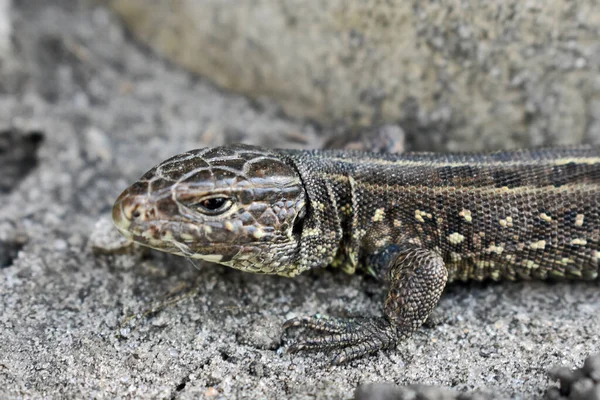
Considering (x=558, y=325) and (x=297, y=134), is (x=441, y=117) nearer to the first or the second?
(x=297, y=134)

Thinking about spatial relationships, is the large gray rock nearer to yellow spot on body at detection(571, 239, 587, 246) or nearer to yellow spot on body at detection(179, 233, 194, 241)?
yellow spot on body at detection(571, 239, 587, 246)

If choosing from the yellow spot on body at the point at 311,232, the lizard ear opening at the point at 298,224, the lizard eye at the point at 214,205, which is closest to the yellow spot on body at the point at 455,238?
the yellow spot on body at the point at 311,232

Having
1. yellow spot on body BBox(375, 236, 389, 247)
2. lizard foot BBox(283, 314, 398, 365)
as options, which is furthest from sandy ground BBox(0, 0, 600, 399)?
yellow spot on body BBox(375, 236, 389, 247)

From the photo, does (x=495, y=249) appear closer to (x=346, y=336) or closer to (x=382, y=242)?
(x=382, y=242)

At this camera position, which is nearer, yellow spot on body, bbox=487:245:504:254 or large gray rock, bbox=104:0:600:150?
yellow spot on body, bbox=487:245:504:254

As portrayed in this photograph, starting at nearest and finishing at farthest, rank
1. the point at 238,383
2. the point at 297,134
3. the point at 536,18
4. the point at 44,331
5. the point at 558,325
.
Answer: the point at 238,383 < the point at 44,331 < the point at 558,325 < the point at 536,18 < the point at 297,134

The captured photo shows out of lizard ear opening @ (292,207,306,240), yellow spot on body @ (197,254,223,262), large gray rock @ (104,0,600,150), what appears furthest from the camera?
large gray rock @ (104,0,600,150)

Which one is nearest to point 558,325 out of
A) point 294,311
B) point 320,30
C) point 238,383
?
point 294,311
